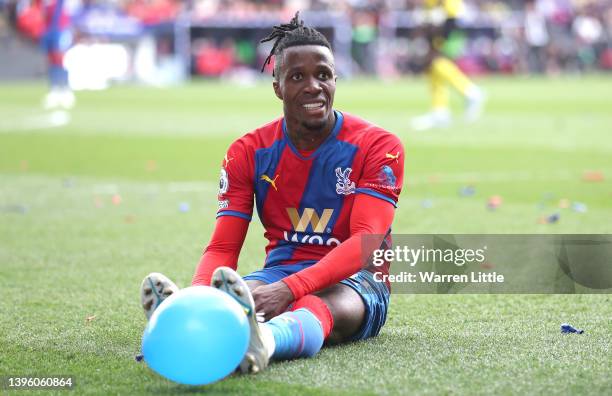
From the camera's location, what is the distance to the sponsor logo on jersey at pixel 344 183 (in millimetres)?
4707

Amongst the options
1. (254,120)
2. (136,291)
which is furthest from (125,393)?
(254,120)

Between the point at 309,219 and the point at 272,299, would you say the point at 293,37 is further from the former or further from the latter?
the point at 272,299

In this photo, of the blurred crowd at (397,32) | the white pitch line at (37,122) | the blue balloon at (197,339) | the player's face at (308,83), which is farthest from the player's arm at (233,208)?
the blurred crowd at (397,32)

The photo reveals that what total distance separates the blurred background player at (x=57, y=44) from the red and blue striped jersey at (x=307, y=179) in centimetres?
1657

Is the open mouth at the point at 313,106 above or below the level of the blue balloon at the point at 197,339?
above

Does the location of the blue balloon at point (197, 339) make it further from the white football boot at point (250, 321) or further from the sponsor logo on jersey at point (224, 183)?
the sponsor logo on jersey at point (224, 183)

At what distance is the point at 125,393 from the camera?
3814mm

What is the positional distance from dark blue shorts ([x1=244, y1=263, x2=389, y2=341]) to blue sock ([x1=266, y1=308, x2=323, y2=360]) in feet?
1.18

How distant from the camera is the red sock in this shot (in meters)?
4.31

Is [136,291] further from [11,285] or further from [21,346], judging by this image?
[21,346]

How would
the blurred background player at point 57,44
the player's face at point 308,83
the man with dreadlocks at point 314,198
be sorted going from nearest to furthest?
1. the man with dreadlocks at point 314,198
2. the player's face at point 308,83
3. the blurred background player at point 57,44

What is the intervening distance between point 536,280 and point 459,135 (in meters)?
10.3

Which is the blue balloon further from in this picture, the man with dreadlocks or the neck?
the neck

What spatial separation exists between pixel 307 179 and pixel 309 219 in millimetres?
173
